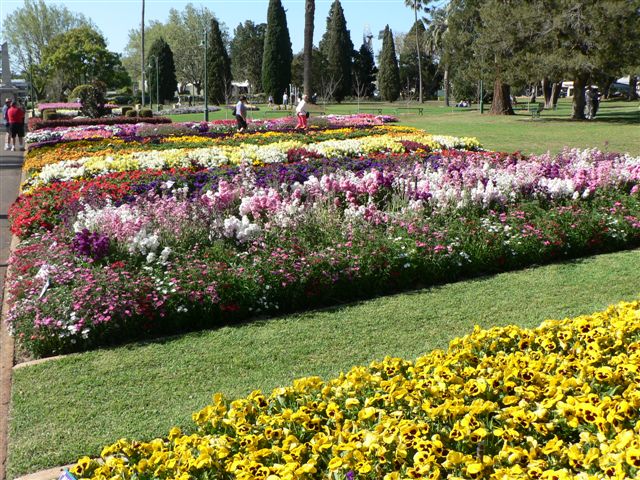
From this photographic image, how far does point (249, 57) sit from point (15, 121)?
1801 inches

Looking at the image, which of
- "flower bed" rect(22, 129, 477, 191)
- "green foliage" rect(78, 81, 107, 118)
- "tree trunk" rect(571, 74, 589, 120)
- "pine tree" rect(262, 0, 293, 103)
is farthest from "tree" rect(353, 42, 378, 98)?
"flower bed" rect(22, 129, 477, 191)

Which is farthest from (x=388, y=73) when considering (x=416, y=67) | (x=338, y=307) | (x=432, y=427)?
(x=432, y=427)

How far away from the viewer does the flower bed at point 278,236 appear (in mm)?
5367

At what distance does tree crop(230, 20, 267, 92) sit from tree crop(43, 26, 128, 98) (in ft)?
40.0

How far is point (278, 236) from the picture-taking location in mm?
6625

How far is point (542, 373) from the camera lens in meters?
3.13

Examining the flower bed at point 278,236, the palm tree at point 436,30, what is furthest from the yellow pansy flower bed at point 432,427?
the palm tree at point 436,30

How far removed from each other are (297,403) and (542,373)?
3.84 feet

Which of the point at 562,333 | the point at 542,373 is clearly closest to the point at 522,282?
the point at 562,333

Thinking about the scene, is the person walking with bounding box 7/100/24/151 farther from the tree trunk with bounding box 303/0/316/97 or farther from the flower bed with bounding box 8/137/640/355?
the tree trunk with bounding box 303/0/316/97

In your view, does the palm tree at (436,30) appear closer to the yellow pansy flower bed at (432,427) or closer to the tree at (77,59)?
the tree at (77,59)

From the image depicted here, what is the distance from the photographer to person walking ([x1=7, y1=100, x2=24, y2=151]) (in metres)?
19.0

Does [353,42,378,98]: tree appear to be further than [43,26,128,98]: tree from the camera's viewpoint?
Yes

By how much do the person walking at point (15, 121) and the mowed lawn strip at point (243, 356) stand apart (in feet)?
53.6
